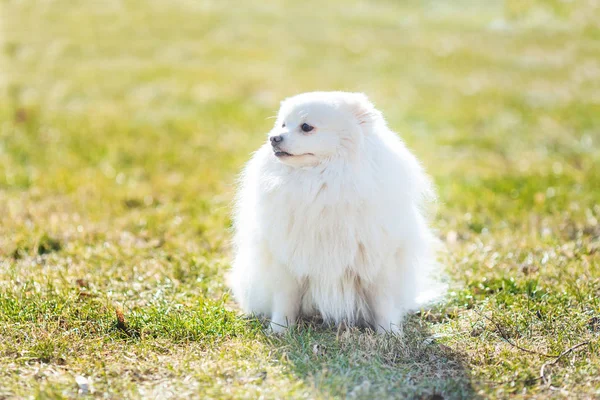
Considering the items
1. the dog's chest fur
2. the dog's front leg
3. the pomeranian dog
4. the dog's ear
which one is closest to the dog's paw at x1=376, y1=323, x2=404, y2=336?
the pomeranian dog

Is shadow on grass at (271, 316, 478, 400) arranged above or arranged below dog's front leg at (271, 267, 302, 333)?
below

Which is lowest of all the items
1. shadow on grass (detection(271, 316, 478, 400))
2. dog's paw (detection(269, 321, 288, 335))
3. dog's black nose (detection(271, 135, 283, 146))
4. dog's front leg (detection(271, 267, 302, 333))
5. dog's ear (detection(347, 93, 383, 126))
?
shadow on grass (detection(271, 316, 478, 400))

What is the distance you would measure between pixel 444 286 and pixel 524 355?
37.9 inches

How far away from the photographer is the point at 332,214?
347 centimetres

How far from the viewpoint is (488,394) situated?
3.00 metres

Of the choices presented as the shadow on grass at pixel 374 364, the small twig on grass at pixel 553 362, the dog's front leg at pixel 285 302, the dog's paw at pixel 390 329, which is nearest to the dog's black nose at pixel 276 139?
the dog's front leg at pixel 285 302

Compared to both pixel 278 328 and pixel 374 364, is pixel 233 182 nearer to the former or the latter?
pixel 278 328

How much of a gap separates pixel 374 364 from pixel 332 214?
2.49 ft

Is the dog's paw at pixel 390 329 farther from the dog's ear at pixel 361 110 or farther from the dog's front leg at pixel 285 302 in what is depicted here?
the dog's ear at pixel 361 110

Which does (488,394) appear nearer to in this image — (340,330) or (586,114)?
(340,330)

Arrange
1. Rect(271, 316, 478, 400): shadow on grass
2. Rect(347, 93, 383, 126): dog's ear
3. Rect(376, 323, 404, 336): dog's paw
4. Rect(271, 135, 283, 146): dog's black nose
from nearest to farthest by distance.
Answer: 1. Rect(271, 316, 478, 400): shadow on grass
2. Rect(271, 135, 283, 146): dog's black nose
3. Rect(347, 93, 383, 126): dog's ear
4. Rect(376, 323, 404, 336): dog's paw

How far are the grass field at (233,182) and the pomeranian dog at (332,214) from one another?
234mm

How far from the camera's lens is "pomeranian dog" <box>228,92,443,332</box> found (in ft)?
11.3

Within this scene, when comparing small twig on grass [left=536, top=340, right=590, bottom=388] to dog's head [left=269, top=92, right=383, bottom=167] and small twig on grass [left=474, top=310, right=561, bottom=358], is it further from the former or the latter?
dog's head [left=269, top=92, right=383, bottom=167]
